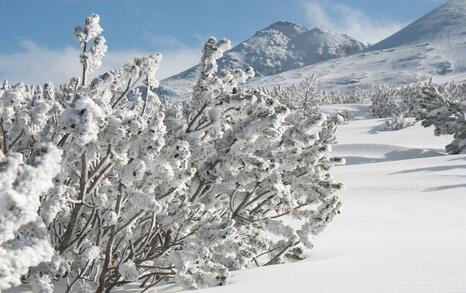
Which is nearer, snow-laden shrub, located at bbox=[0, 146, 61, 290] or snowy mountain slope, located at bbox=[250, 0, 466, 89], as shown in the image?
snow-laden shrub, located at bbox=[0, 146, 61, 290]

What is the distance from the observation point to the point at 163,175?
3.09 meters

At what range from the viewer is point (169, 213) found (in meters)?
3.63

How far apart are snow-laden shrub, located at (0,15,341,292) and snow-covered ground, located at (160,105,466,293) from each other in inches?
13.3

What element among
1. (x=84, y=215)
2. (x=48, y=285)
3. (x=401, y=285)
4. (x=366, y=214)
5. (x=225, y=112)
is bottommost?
(x=366, y=214)

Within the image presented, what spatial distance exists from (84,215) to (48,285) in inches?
38.2

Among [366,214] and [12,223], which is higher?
[12,223]

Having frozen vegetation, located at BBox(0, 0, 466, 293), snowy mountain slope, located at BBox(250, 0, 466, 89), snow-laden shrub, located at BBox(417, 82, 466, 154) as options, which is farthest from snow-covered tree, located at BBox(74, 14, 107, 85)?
snowy mountain slope, located at BBox(250, 0, 466, 89)

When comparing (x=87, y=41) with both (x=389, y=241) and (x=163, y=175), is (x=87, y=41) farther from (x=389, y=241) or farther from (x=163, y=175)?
(x=389, y=241)

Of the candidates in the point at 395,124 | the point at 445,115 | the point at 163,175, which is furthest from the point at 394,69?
the point at 163,175

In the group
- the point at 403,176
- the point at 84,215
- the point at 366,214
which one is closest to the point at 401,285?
the point at 84,215

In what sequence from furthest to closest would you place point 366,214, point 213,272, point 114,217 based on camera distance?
point 366,214, point 213,272, point 114,217

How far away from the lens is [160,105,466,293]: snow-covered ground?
2938 millimetres

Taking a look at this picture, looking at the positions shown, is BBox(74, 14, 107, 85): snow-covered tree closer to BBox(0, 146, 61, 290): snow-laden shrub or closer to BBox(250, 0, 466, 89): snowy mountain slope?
BBox(0, 146, 61, 290): snow-laden shrub

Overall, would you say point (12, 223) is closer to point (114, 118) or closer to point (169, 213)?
point (114, 118)
